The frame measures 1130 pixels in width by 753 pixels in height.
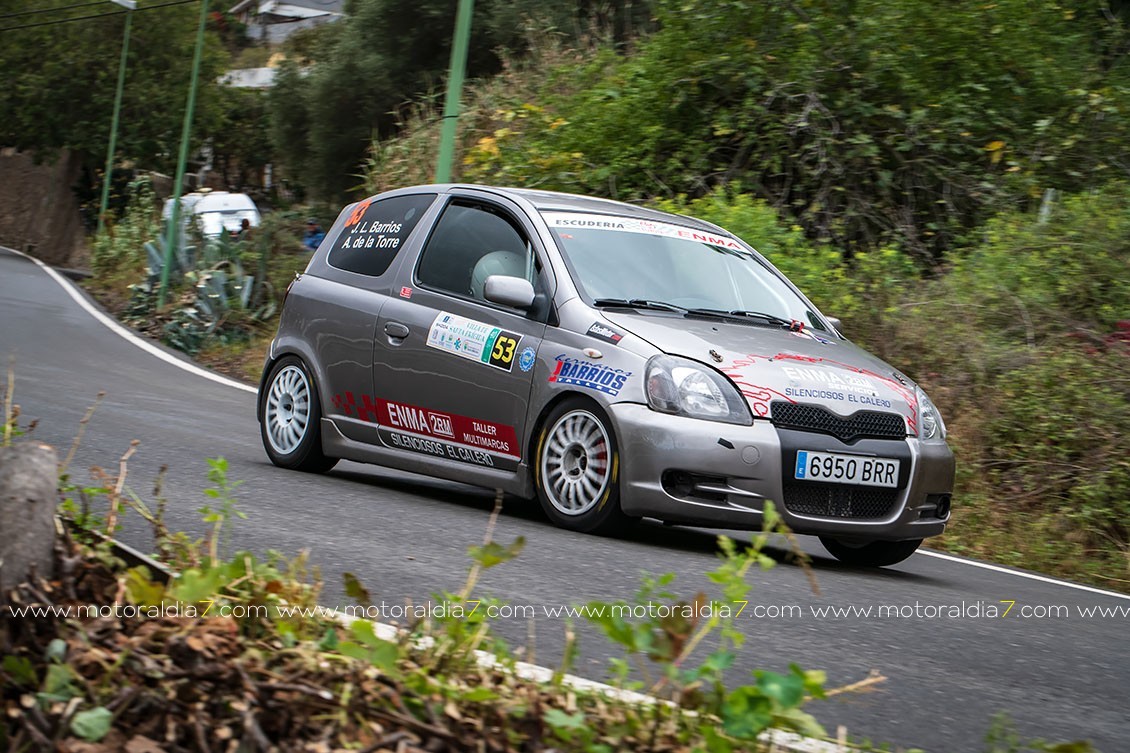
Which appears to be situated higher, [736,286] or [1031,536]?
[736,286]

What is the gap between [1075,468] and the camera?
9992 millimetres

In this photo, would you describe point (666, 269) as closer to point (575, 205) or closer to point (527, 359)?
point (575, 205)

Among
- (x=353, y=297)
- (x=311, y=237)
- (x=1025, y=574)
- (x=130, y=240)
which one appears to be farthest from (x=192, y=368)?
(x=130, y=240)

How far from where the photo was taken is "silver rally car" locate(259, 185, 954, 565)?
712 cm

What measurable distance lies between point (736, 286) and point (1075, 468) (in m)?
2.99

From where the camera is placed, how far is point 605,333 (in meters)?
7.54

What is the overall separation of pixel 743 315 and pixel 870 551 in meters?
1.43

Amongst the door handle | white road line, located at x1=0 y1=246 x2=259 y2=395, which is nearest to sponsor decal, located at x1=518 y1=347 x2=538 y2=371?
the door handle

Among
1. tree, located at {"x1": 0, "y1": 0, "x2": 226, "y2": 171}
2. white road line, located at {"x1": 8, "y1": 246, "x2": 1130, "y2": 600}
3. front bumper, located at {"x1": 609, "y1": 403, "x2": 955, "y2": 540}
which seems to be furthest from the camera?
tree, located at {"x1": 0, "y1": 0, "x2": 226, "y2": 171}

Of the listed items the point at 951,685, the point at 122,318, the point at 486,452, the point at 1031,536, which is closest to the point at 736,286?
the point at 486,452

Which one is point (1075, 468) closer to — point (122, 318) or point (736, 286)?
point (736, 286)

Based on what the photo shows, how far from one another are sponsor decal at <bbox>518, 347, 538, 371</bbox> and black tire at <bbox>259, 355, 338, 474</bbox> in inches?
70.6

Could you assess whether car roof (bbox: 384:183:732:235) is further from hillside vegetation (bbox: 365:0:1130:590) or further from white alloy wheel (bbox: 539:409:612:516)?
hillside vegetation (bbox: 365:0:1130:590)

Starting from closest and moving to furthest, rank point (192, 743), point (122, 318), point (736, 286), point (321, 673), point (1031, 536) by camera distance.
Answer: point (192, 743), point (321, 673), point (736, 286), point (1031, 536), point (122, 318)
